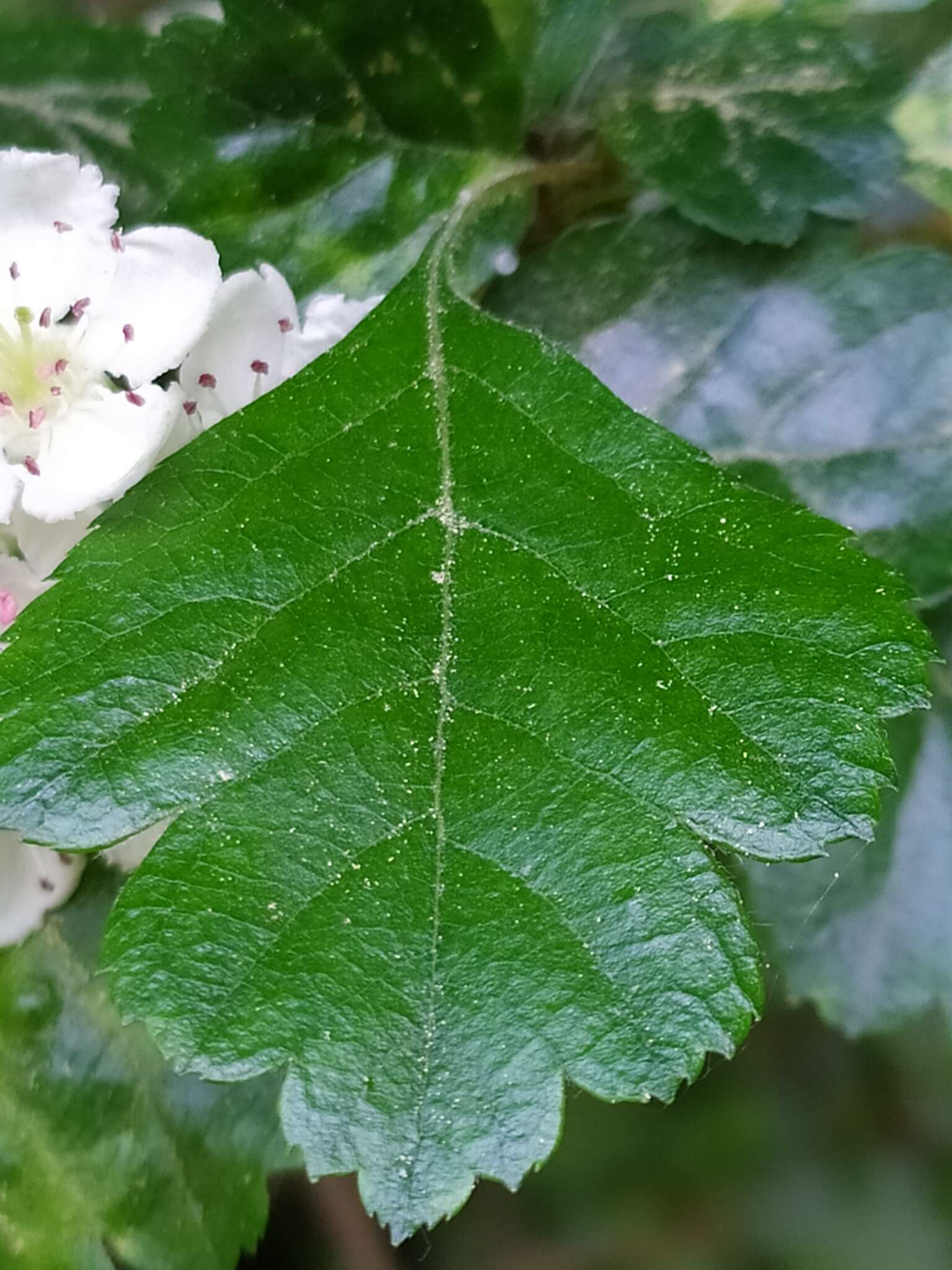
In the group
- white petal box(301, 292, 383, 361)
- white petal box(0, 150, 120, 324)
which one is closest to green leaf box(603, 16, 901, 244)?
white petal box(301, 292, 383, 361)

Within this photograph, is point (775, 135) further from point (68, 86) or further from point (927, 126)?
point (68, 86)

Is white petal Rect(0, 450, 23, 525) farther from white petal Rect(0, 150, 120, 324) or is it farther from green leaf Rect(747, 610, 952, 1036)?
green leaf Rect(747, 610, 952, 1036)

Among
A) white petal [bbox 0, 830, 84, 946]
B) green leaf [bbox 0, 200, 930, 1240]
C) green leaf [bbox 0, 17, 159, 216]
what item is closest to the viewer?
green leaf [bbox 0, 200, 930, 1240]

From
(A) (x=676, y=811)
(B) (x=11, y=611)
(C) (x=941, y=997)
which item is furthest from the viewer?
(C) (x=941, y=997)

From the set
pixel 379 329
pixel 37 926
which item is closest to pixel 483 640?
pixel 379 329

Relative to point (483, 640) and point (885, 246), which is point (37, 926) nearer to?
point (483, 640)

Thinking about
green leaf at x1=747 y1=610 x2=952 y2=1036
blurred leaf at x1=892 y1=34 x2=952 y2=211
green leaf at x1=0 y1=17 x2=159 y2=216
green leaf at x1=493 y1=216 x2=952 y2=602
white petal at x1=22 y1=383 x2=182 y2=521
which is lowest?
green leaf at x1=747 y1=610 x2=952 y2=1036

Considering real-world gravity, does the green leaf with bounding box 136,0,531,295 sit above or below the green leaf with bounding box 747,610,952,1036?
above

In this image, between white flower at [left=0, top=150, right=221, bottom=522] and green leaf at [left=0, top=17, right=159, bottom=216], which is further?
green leaf at [left=0, top=17, right=159, bottom=216]
